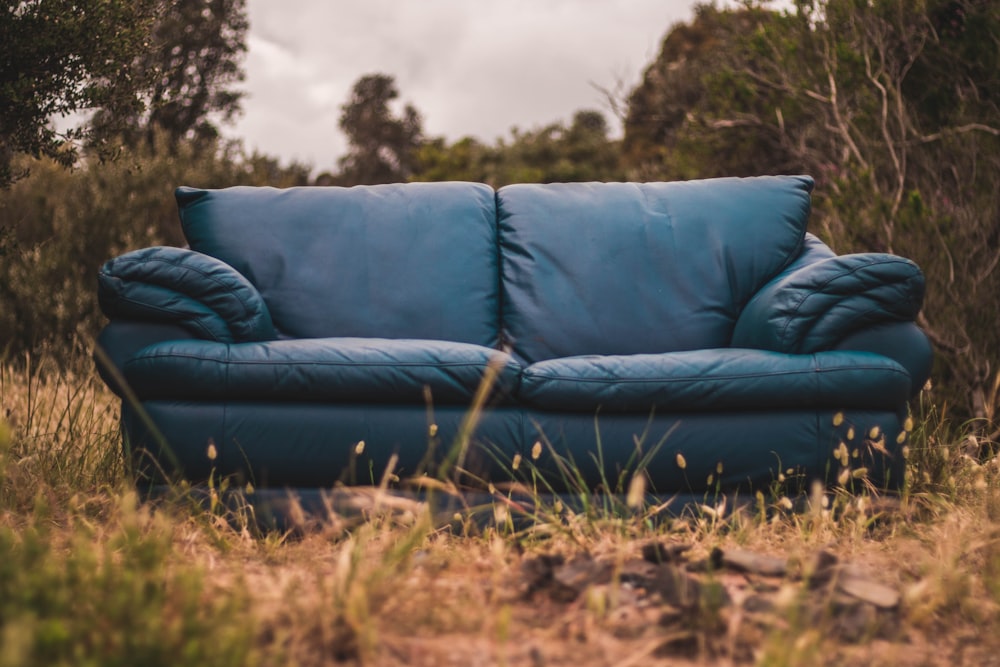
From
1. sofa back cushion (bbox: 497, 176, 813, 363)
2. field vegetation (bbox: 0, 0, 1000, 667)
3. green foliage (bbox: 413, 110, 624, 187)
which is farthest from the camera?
green foliage (bbox: 413, 110, 624, 187)

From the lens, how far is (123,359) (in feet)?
8.01

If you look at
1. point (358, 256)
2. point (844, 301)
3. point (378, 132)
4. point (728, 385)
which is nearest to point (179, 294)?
point (358, 256)

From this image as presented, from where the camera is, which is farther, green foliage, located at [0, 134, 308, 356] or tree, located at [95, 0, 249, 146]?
tree, located at [95, 0, 249, 146]

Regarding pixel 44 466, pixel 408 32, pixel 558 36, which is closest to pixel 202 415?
pixel 44 466

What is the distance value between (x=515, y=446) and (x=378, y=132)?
2156 centimetres

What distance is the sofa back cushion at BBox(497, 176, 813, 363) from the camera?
303 centimetres

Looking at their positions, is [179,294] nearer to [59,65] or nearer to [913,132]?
[59,65]

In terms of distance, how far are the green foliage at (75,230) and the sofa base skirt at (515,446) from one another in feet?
9.89

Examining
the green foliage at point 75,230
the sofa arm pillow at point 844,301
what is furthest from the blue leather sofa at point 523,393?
the green foliage at point 75,230

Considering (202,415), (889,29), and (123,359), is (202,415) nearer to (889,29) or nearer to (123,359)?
(123,359)

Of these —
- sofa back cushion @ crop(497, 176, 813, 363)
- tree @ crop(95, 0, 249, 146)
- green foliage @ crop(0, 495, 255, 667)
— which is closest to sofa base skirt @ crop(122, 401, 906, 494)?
sofa back cushion @ crop(497, 176, 813, 363)

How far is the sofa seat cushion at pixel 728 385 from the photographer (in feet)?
7.68

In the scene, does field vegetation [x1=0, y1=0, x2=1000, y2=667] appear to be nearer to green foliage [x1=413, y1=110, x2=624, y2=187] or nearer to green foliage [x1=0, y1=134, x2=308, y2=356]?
green foliage [x1=0, y1=134, x2=308, y2=356]

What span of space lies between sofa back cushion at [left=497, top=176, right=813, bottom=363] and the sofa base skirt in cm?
67
